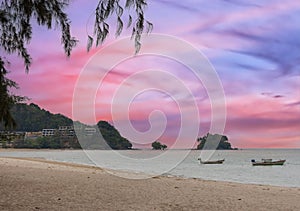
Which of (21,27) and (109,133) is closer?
(21,27)

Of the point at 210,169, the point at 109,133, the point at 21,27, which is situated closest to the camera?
the point at 21,27

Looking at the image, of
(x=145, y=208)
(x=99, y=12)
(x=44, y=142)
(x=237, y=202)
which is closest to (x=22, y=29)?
(x=99, y=12)

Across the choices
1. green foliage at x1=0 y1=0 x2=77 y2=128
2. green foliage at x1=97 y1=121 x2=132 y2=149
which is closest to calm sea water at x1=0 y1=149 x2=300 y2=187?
green foliage at x1=97 y1=121 x2=132 y2=149

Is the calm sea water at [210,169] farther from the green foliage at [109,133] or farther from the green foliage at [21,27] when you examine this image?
the green foliage at [21,27]

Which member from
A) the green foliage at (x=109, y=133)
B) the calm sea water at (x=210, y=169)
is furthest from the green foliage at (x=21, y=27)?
the calm sea water at (x=210, y=169)

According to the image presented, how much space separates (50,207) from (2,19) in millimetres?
3672

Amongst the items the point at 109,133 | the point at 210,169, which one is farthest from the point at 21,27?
the point at 109,133

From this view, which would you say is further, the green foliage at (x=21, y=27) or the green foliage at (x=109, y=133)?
the green foliage at (x=109, y=133)

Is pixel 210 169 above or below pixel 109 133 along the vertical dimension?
below

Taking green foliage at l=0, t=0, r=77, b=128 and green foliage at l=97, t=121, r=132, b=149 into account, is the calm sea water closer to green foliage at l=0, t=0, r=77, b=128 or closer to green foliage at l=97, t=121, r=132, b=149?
green foliage at l=97, t=121, r=132, b=149

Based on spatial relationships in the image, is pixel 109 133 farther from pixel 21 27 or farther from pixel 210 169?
pixel 21 27

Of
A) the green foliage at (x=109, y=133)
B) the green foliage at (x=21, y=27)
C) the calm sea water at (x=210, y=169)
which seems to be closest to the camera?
the green foliage at (x=21, y=27)

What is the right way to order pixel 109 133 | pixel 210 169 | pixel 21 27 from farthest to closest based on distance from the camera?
pixel 109 133 → pixel 210 169 → pixel 21 27

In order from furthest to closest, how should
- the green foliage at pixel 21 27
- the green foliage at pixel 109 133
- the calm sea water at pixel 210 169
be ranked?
the calm sea water at pixel 210 169 < the green foliage at pixel 109 133 < the green foliage at pixel 21 27
